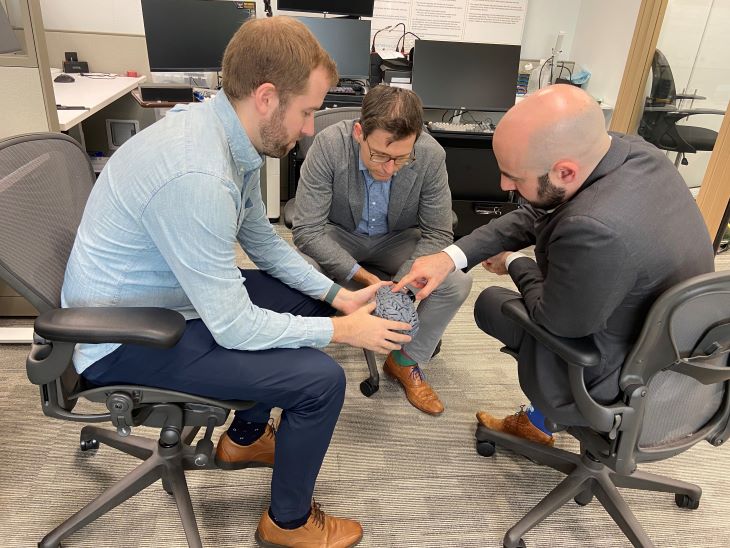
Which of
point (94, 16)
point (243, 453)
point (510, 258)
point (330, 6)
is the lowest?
point (243, 453)

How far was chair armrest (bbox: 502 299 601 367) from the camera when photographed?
1109 mm

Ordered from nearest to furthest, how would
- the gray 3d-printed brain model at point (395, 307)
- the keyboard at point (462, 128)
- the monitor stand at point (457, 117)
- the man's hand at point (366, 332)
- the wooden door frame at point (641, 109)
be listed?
the man's hand at point (366, 332) → the gray 3d-printed brain model at point (395, 307) → the wooden door frame at point (641, 109) → the keyboard at point (462, 128) → the monitor stand at point (457, 117)

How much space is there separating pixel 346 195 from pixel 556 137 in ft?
3.00

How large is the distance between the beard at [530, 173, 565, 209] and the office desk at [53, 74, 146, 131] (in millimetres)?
1803

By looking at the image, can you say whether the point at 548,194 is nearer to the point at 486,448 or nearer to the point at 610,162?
the point at 610,162

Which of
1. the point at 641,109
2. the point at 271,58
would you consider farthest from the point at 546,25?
the point at 271,58

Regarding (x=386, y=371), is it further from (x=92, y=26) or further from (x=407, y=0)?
(x=92, y=26)

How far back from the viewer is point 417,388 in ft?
6.50

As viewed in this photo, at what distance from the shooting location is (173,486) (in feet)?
4.64

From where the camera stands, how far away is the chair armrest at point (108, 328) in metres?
0.99

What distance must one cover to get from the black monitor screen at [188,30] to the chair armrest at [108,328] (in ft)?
7.64

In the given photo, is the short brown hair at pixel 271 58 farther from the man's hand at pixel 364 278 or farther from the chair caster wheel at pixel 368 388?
the chair caster wheel at pixel 368 388

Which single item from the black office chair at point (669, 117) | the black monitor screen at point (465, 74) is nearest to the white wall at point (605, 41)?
the black office chair at point (669, 117)

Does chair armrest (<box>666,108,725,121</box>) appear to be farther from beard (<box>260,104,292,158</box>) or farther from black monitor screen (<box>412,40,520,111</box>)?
beard (<box>260,104,292,158</box>)
